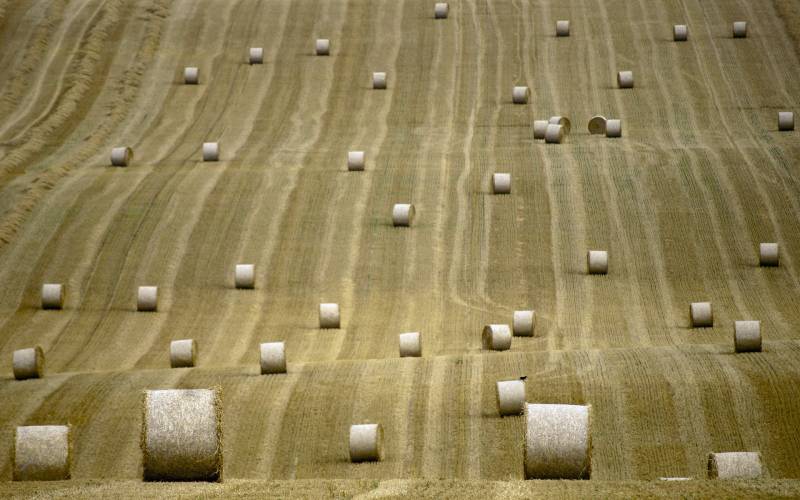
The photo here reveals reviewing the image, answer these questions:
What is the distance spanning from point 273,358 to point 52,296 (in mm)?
5588

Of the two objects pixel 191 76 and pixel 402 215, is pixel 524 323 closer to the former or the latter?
pixel 402 215

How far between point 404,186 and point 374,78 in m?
6.62

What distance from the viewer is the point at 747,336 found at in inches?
621

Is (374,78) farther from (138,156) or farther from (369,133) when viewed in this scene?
(138,156)

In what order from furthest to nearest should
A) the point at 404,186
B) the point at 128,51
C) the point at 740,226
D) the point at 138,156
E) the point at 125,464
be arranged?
1. the point at 128,51
2. the point at 138,156
3. the point at 404,186
4. the point at 740,226
5. the point at 125,464

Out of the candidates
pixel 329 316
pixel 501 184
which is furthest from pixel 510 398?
pixel 501 184

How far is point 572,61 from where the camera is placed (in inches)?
1281

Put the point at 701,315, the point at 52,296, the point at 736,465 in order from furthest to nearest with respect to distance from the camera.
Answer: the point at 52,296, the point at 701,315, the point at 736,465

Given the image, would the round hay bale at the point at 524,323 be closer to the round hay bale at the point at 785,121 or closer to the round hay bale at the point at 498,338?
the round hay bale at the point at 498,338

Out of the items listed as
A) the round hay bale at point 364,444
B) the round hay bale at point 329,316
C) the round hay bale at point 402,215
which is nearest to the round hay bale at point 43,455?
the round hay bale at point 364,444

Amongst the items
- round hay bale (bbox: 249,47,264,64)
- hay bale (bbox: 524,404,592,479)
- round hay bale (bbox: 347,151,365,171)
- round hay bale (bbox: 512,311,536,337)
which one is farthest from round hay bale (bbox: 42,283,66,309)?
round hay bale (bbox: 249,47,264,64)

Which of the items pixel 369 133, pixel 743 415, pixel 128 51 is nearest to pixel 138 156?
pixel 369 133

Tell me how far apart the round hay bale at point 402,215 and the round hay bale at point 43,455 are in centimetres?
1236

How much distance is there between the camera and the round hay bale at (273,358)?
52.8 ft
